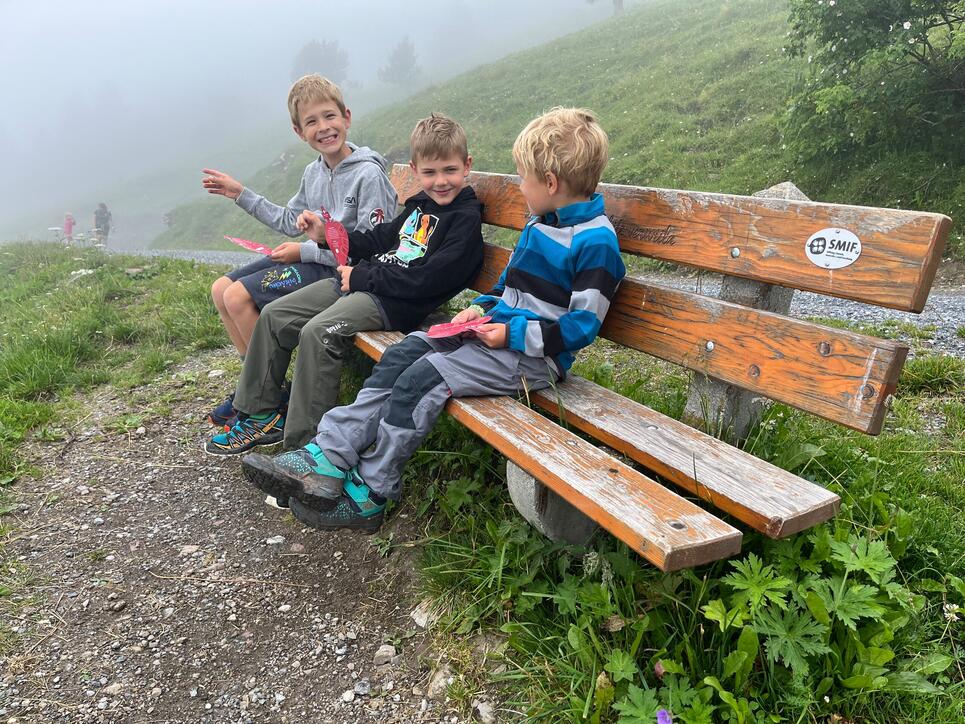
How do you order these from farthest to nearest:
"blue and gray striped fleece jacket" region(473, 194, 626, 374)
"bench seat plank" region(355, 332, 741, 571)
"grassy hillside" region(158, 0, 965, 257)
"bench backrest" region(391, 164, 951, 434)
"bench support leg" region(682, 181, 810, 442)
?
"grassy hillside" region(158, 0, 965, 257) < "blue and gray striped fleece jacket" region(473, 194, 626, 374) < "bench support leg" region(682, 181, 810, 442) < "bench backrest" region(391, 164, 951, 434) < "bench seat plank" region(355, 332, 741, 571)

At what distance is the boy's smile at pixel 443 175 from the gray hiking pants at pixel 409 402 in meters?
1.10

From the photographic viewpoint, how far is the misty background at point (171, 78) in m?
75.8

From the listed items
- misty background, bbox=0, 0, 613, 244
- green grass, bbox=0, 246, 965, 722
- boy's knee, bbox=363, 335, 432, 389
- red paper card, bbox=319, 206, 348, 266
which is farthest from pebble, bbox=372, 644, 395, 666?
misty background, bbox=0, 0, 613, 244

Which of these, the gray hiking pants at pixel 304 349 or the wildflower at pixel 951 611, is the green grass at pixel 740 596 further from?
the gray hiking pants at pixel 304 349

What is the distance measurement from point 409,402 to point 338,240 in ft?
5.54

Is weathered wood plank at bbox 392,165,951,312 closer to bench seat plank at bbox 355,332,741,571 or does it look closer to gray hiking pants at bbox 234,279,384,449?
bench seat plank at bbox 355,332,741,571

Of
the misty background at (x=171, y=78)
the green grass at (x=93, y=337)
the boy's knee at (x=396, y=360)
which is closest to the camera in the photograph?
the boy's knee at (x=396, y=360)

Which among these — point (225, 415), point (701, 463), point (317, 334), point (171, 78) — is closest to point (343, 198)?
point (317, 334)

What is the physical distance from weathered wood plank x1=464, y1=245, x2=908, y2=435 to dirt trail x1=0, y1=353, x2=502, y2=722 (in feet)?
4.57

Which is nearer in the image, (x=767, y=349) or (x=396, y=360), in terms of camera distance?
(x=767, y=349)

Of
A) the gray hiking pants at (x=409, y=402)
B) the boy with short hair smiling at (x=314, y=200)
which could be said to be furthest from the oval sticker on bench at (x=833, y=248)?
the boy with short hair smiling at (x=314, y=200)

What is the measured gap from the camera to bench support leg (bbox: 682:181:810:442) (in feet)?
8.68

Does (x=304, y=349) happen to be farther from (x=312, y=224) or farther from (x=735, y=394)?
(x=735, y=394)

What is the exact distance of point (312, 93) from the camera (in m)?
4.14
